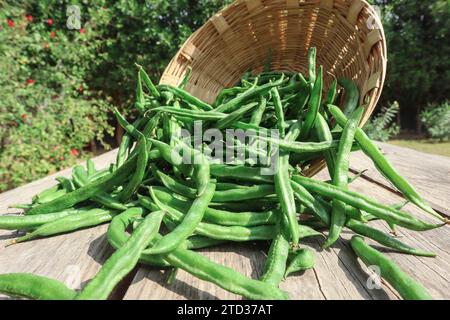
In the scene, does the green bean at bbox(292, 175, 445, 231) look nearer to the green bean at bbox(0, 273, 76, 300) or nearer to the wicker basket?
the wicker basket

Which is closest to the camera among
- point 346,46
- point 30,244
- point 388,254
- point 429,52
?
point 388,254

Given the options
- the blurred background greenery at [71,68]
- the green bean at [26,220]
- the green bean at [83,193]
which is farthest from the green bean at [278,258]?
the blurred background greenery at [71,68]

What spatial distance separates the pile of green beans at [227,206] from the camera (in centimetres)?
76

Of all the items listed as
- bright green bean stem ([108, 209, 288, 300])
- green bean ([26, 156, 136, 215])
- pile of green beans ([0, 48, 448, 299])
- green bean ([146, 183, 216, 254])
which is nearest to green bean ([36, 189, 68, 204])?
pile of green beans ([0, 48, 448, 299])

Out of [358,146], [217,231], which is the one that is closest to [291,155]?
[358,146]

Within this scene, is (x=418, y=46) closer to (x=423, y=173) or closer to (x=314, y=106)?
(x=423, y=173)

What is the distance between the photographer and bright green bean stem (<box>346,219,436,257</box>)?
0.89 meters

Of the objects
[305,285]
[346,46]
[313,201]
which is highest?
[346,46]

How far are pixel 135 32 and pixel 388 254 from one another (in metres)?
5.42

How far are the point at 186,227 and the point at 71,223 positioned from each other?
0.45 metres

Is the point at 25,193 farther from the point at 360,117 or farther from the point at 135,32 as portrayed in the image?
the point at 135,32

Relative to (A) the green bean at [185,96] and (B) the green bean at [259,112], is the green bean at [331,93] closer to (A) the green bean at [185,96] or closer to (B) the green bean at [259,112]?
(B) the green bean at [259,112]

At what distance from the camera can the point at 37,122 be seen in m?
3.57

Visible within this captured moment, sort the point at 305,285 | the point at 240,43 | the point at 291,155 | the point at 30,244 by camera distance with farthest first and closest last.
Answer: the point at 240,43 < the point at 291,155 < the point at 30,244 < the point at 305,285
